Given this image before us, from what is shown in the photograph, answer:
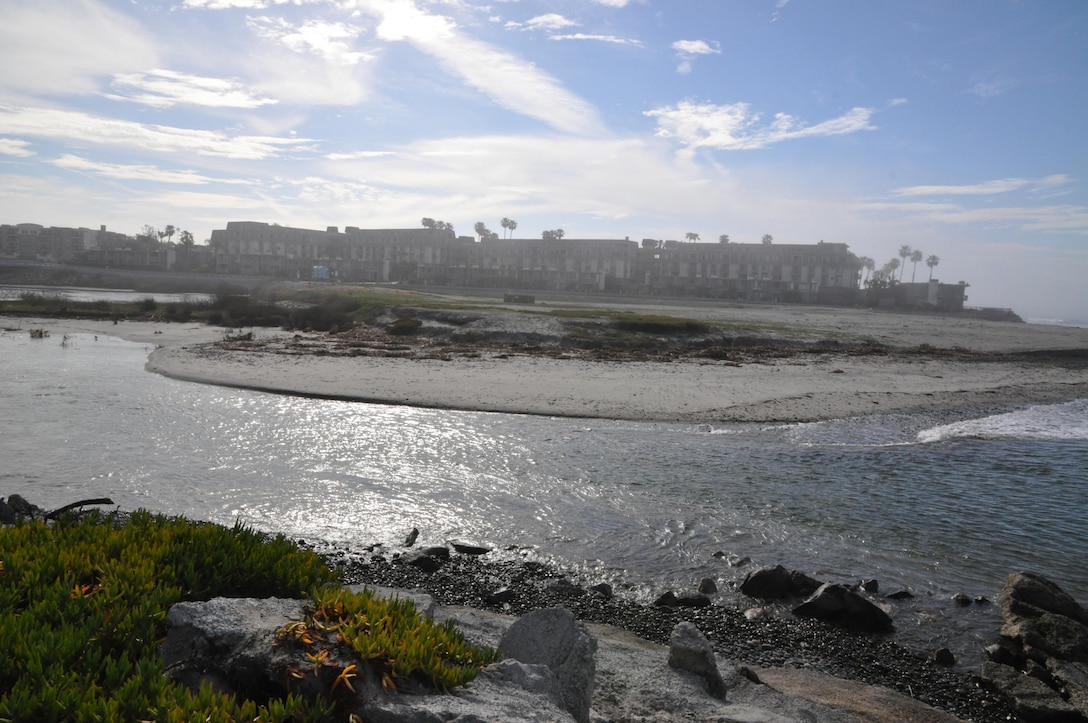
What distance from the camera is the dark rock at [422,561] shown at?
33.8 feet

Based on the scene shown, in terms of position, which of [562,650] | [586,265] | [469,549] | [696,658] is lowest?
[469,549]

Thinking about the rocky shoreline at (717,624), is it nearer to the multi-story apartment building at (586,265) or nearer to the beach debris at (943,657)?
the beach debris at (943,657)

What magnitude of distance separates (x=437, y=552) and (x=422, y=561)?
0.43 metres

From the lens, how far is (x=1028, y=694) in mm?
7359

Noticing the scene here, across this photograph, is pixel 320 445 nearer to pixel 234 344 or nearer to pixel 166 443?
pixel 166 443

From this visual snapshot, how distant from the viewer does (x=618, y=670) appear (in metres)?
6.87

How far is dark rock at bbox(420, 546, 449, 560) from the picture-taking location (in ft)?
35.0

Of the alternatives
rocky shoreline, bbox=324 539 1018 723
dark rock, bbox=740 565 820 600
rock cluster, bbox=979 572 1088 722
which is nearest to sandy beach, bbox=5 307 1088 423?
dark rock, bbox=740 565 820 600

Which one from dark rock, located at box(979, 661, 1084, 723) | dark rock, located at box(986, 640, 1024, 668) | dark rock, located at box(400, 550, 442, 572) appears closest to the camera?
dark rock, located at box(979, 661, 1084, 723)

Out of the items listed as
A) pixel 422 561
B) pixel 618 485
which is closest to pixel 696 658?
pixel 422 561

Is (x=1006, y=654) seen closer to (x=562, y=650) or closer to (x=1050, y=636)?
(x=1050, y=636)

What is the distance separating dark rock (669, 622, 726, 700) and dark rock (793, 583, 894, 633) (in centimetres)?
312

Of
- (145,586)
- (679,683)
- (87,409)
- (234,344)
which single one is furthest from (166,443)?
(234,344)

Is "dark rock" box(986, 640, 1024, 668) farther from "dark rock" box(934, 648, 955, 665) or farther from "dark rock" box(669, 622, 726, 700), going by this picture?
"dark rock" box(669, 622, 726, 700)
